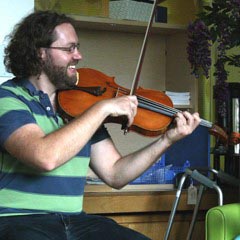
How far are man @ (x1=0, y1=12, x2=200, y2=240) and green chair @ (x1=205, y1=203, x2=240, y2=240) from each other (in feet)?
0.90

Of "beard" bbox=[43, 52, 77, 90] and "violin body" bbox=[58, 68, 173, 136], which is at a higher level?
"beard" bbox=[43, 52, 77, 90]

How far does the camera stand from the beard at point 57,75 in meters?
1.66

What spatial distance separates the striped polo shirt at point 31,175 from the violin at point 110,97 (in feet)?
0.20

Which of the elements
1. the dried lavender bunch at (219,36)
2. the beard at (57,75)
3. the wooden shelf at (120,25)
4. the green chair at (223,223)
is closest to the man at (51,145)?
the beard at (57,75)

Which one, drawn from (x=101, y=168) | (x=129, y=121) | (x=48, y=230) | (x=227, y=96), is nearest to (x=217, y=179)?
(x=227, y=96)

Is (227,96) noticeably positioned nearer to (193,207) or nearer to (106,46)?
(193,207)

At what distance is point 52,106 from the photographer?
1634 mm

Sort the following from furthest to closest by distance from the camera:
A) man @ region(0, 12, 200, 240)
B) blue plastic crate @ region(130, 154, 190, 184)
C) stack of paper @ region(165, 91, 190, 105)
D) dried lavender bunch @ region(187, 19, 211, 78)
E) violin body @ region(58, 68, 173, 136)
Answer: stack of paper @ region(165, 91, 190, 105), blue plastic crate @ region(130, 154, 190, 184), dried lavender bunch @ region(187, 19, 211, 78), violin body @ region(58, 68, 173, 136), man @ region(0, 12, 200, 240)

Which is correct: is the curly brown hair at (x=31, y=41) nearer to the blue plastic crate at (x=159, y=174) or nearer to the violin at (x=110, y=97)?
the violin at (x=110, y=97)

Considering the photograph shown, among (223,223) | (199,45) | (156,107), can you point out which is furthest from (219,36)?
(223,223)

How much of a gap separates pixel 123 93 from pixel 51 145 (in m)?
0.48

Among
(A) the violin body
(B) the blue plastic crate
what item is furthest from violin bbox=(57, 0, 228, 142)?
(B) the blue plastic crate

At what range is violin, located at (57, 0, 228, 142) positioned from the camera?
1638 millimetres

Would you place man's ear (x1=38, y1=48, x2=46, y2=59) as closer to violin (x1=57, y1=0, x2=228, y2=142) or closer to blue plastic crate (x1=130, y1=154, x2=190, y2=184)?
→ violin (x1=57, y1=0, x2=228, y2=142)
